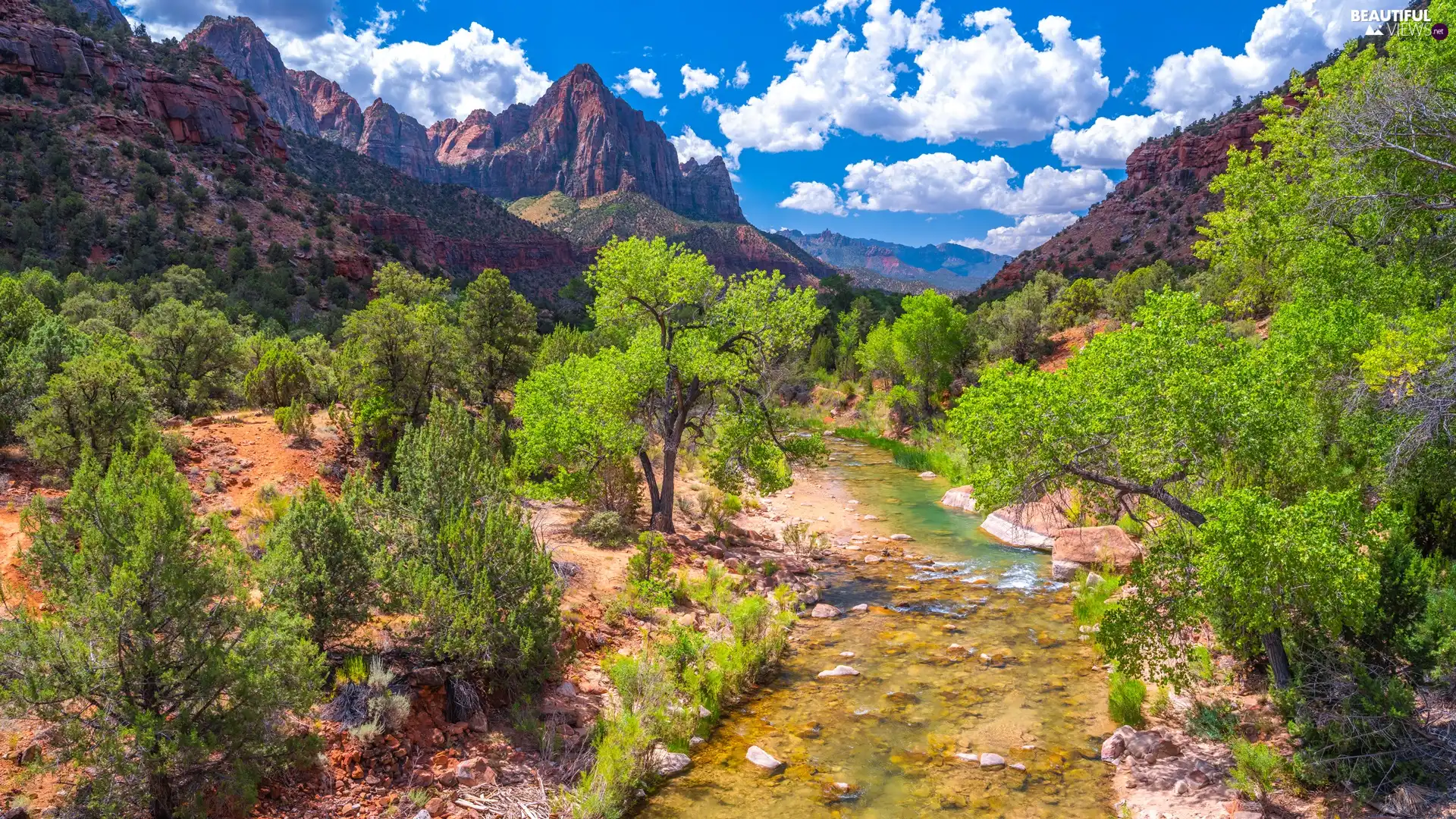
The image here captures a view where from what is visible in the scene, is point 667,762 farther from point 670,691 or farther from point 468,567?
point 468,567

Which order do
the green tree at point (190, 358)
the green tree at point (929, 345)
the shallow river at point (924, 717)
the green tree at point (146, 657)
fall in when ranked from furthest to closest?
the green tree at point (929, 345) → the green tree at point (190, 358) → the shallow river at point (924, 717) → the green tree at point (146, 657)

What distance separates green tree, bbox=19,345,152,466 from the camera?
41.8 ft

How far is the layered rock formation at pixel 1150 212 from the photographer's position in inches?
3460

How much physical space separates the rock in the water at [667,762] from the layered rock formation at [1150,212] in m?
87.5

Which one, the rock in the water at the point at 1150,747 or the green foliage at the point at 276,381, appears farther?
the green foliage at the point at 276,381

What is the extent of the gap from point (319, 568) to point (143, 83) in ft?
275

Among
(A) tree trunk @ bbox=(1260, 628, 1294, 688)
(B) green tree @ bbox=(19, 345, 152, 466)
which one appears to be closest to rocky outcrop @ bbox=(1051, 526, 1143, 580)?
(A) tree trunk @ bbox=(1260, 628, 1294, 688)

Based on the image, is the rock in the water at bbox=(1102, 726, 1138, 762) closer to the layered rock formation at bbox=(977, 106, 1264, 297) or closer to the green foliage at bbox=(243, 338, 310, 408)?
the green foliage at bbox=(243, 338, 310, 408)

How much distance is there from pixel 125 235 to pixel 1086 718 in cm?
6198

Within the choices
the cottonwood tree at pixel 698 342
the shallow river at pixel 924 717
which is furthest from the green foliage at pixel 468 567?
the cottonwood tree at pixel 698 342

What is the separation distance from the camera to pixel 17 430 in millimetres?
12688

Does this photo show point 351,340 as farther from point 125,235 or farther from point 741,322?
point 125,235

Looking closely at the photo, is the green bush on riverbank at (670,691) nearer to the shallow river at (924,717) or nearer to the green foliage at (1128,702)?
the shallow river at (924,717)

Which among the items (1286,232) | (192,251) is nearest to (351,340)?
(1286,232)
